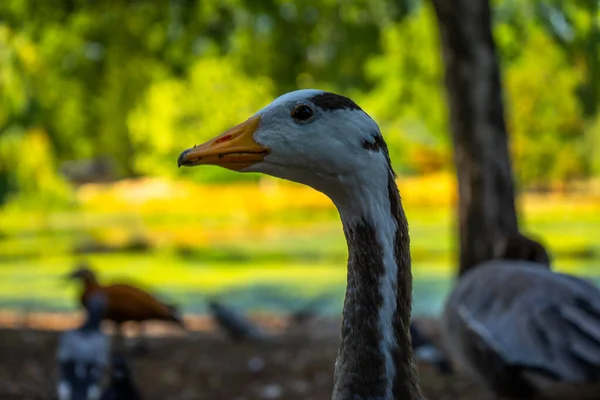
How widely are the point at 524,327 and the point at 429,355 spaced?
2.08m

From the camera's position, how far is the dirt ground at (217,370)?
5.71 metres

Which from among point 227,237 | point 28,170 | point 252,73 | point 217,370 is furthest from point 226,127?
point 217,370

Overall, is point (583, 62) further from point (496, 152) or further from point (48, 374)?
point (48, 374)

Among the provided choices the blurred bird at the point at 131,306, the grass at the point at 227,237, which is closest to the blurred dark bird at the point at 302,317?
the grass at the point at 227,237

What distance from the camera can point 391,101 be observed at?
11.2 metres

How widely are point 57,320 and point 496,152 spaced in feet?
23.1

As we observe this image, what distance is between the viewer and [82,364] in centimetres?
478

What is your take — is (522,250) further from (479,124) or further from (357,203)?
(357,203)

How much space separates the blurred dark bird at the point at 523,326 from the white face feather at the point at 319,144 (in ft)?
8.19

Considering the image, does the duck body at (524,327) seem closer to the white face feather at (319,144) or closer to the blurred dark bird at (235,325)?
the white face feather at (319,144)

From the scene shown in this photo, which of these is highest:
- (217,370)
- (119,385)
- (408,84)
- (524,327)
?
(408,84)

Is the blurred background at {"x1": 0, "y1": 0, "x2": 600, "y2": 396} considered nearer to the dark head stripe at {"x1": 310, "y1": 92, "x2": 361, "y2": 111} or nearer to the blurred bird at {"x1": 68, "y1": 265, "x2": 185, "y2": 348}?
the blurred bird at {"x1": 68, "y1": 265, "x2": 185, "y2": 348}

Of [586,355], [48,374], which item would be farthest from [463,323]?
[48,374]

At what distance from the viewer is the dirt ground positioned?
5.71 m
